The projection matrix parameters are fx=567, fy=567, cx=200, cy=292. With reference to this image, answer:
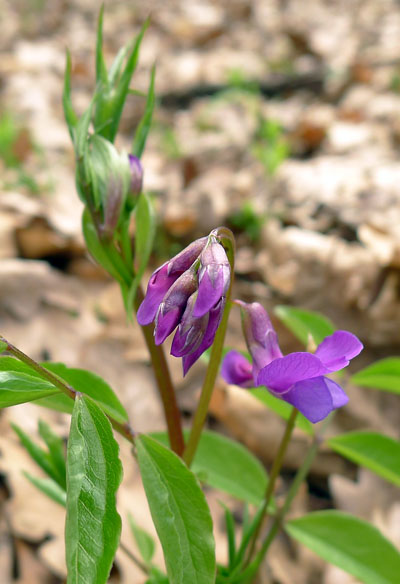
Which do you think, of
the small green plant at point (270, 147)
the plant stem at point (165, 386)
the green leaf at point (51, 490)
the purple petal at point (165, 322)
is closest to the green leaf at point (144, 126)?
the plant stem at point (165, 386)

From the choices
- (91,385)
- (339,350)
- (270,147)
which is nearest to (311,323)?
(339,350)

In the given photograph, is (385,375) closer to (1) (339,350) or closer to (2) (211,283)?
(1) (339,350)

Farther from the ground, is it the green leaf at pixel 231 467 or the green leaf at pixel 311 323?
the green leaf at pixel 311 323

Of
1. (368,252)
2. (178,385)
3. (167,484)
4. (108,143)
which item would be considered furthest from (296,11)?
(167,484)

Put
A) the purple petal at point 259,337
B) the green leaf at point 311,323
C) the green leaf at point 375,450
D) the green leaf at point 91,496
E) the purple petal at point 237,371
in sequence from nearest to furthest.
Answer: the green leaf at point 91,496 < the purple petal at point 259,337 < the purple petal at point 237,371 < the green leaf at point 375,450 < the green leaf at point 311,323

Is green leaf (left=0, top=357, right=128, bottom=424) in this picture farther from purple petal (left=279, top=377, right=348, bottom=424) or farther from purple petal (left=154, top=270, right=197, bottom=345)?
purple petal (left=279, top=377, right=348, bottom=424)

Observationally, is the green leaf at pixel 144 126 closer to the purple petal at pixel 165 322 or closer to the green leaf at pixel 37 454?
the purple petal at pixel 165 322

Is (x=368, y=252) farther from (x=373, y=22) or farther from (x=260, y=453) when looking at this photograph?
(x=373, y=22)
